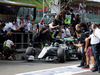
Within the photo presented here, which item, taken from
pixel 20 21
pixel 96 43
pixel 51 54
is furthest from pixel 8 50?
pixel 96 43

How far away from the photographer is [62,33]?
1648 cm

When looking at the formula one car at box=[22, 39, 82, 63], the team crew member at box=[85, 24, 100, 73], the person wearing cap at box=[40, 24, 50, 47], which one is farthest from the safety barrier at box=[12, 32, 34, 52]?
the team crew member at box=[85, 24, 100, 73]

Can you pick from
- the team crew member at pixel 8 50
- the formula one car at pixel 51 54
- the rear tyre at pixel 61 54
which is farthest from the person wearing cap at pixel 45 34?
the rear tyre at pixel 61 54

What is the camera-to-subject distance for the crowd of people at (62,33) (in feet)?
34.3

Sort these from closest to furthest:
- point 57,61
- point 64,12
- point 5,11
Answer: point 57,61 < point 64,12 < point 5,11

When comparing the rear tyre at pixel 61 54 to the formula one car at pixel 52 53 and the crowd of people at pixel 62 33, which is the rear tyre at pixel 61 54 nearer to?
the formula one car at pixel 52 53

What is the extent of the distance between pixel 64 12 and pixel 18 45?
11.1ft

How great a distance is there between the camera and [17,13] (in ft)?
67.3

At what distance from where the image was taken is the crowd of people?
412 inches

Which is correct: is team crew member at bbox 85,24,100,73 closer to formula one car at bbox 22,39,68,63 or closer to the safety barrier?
formula one car at bbox 22,39,68,63

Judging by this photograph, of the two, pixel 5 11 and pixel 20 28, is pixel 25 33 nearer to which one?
pixel 20 28

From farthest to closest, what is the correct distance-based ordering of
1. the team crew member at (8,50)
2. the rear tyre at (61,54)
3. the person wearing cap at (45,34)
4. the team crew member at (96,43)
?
the person wearing cap at (45,34) → the team crew member at (8,50) → the rear tyre at (61,54) → the team crew member at (96,43)

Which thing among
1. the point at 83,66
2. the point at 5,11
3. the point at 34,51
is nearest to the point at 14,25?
the point at 5,11

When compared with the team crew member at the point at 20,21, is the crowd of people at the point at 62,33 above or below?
below
